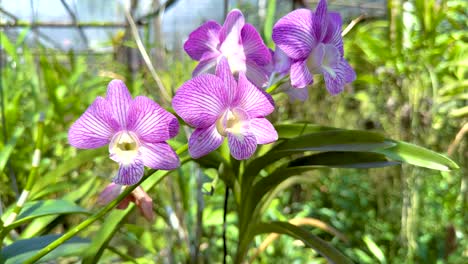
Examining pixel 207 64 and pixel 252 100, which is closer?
pixel 252 100

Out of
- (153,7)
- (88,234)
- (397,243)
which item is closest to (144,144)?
(153,7)

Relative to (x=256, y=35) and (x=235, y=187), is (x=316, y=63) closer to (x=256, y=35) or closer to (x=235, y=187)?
(x=256, y=35)

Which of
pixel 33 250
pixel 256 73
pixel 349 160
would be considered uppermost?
pixel 256 73

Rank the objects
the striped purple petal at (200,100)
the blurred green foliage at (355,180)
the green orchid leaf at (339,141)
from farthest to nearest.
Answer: the blurred green foliage at (355,180) < the green orchid leaf at (339,141) < the striped purple petal at (200,100)

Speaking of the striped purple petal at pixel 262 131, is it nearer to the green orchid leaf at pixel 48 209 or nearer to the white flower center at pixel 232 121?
the white flower center at pixel 232 121

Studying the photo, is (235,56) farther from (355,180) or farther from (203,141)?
(355,180)

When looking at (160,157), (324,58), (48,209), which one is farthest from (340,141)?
(48,209)

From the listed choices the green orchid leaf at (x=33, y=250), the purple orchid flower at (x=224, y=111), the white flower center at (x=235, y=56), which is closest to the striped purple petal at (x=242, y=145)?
the purple orchid flower at (x=224, y=111)
